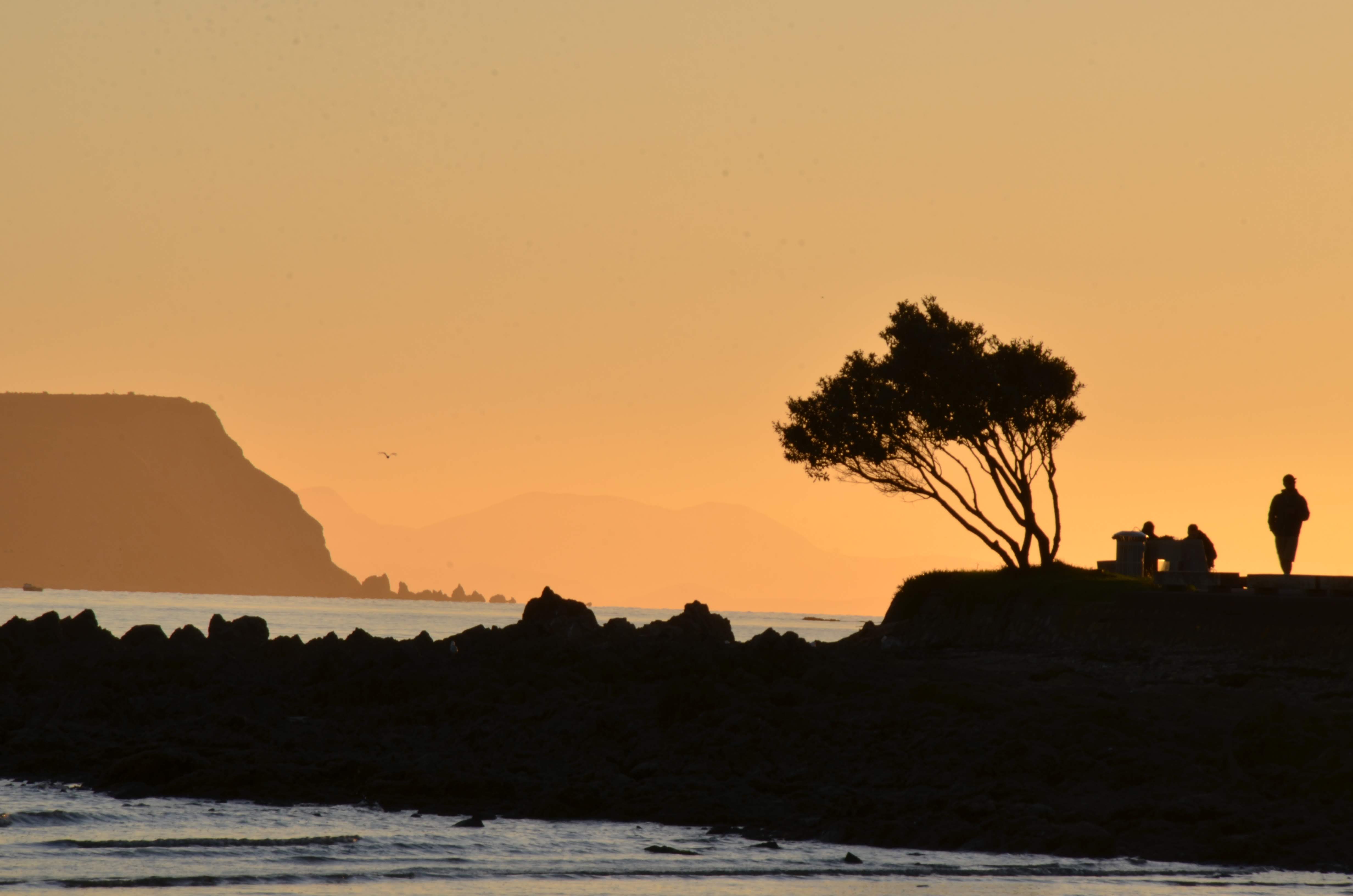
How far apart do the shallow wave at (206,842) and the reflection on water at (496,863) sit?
0.07 ft

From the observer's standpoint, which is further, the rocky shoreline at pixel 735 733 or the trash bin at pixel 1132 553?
the trash bin at pixel 1132 553

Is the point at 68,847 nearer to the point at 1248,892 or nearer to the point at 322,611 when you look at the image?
the point at 1248,892

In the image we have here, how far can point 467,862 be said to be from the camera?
51.7ft

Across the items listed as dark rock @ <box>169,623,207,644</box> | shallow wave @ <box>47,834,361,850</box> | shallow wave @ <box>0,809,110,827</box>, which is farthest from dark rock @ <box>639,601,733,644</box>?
shallow wave @ <box>47,834,361,850</box>

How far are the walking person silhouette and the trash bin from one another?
841 cm

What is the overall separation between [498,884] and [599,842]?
2374 mm

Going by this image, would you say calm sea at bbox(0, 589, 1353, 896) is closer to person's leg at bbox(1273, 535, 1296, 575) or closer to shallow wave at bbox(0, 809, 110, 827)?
shallow wave at bbox(0, 809, 110, 827)

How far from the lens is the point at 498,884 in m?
14.8

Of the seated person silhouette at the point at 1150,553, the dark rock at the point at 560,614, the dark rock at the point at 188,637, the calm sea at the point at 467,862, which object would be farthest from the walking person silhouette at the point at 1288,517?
the dark rock at the point at 188,637

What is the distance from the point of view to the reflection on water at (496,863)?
1470 centimetres

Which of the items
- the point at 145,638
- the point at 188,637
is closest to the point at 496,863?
the point at 145,638

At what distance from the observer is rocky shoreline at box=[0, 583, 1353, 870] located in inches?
711

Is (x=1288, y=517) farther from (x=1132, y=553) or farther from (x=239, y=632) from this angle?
(x=239, y=632)

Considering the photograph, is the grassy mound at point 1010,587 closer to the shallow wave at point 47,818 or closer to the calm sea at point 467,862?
Result: the calm sea at point 467,862
